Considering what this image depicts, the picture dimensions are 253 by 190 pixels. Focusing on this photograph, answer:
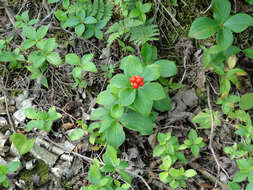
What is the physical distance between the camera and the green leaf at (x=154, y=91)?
1.87m

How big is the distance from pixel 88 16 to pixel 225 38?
4.98ft

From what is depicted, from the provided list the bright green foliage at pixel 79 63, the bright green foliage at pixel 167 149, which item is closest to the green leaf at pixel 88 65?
the bright green foliage at pixel 79 63

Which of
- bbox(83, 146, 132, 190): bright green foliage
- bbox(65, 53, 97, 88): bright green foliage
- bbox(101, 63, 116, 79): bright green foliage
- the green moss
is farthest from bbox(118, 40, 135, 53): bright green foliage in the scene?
the green moss

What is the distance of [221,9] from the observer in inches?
74.8

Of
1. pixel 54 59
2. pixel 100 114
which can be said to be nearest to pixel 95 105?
pixel 100 114

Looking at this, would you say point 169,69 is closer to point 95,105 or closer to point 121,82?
point 121,82

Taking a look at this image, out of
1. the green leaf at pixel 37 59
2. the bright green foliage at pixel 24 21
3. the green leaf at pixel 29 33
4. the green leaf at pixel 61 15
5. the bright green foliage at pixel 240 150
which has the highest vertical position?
the green leaf at pixel 61 15

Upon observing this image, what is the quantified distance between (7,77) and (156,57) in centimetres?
176

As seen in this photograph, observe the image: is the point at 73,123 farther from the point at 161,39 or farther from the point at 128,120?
the point at 161,39

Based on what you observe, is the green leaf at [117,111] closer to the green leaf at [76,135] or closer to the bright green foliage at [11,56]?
the green leaf at [76,135]

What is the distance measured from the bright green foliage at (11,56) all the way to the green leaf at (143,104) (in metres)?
1.55

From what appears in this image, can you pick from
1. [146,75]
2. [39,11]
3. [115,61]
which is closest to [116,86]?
[146,75]

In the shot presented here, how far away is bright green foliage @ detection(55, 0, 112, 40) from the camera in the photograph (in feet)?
8.72

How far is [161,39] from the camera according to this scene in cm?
264
